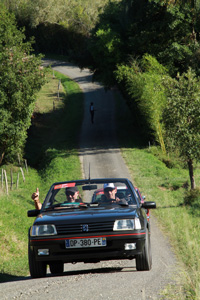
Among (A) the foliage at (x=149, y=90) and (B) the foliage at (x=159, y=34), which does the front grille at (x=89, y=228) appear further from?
(B) the foliage at (x=159, y=34)

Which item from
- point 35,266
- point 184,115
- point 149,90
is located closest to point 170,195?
point 184,115

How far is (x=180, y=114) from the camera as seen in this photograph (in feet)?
91.2

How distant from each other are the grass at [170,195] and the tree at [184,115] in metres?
2.60

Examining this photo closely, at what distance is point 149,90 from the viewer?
38.5 metres

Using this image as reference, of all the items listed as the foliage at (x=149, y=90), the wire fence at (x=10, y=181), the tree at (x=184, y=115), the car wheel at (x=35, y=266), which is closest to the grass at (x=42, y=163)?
the wire fence at (x=10, y=181)

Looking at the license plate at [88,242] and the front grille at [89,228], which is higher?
the front grille at [89,228]

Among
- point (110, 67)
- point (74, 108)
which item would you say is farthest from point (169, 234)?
point (74, 108)

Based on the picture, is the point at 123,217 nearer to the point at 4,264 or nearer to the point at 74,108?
the point at 4,264

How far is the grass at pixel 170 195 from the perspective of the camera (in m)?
6.95

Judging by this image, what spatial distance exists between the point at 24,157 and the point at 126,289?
36186 mm

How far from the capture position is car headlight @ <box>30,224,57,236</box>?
7973mm

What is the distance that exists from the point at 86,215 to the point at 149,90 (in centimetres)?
3105

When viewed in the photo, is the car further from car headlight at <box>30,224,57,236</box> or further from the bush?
the bush

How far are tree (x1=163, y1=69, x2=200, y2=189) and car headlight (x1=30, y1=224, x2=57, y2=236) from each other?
66.7ft
